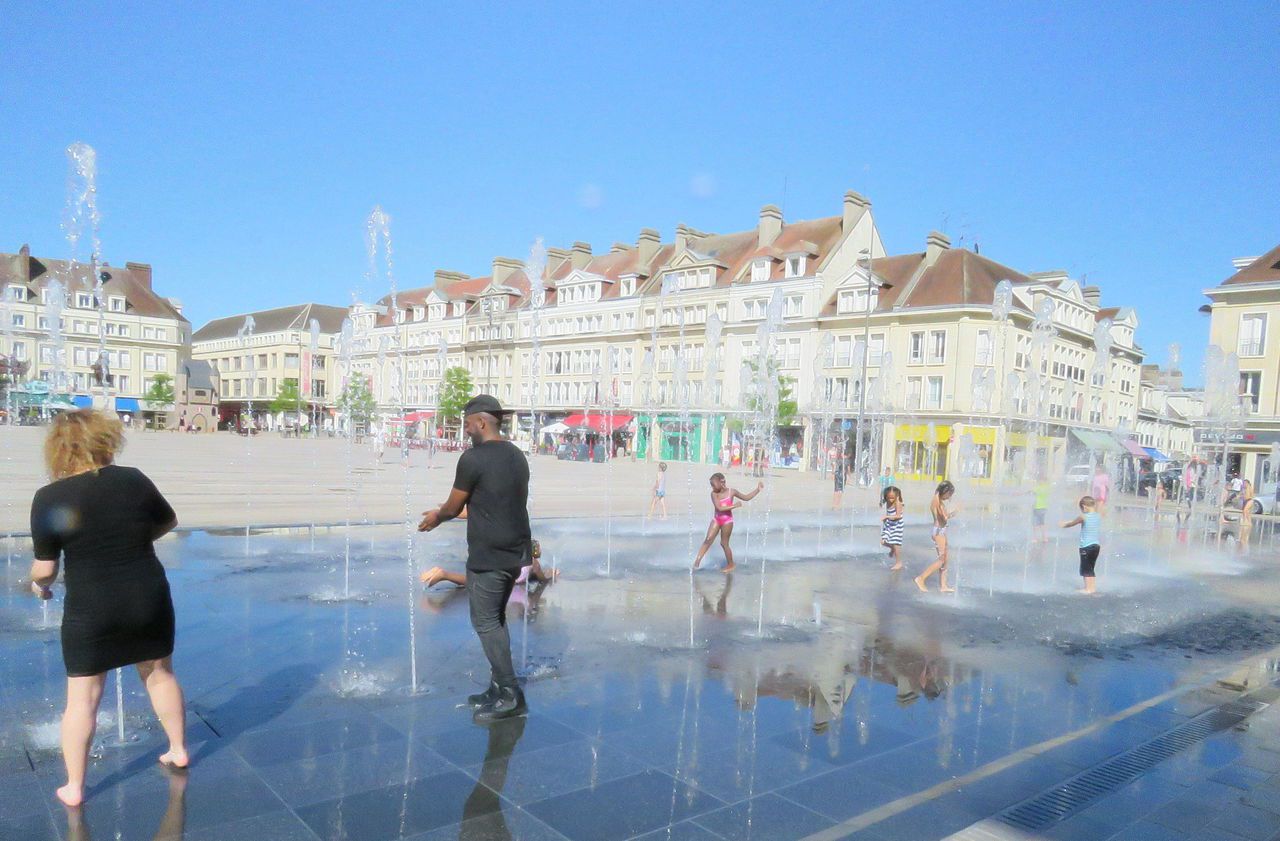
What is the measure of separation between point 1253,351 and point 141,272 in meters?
91.5

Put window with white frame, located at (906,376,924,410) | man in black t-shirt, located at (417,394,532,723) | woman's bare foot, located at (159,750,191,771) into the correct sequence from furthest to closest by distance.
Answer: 1. window with white frame, located at (906,376,924,410)
2. man in black t-shirt, located at (417,394,532,723)
3. woman's bare foot, located at (159,750,191,771)

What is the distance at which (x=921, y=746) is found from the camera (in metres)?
4.93

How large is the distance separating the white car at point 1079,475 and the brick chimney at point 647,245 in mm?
32227

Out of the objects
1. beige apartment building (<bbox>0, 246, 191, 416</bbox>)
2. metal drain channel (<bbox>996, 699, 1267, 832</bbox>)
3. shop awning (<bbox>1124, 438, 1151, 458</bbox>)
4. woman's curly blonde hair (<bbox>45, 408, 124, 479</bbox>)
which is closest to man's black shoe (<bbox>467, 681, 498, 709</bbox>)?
woman's curly blonde hair (<bbox>45, 408, 124, 479</bbox>)

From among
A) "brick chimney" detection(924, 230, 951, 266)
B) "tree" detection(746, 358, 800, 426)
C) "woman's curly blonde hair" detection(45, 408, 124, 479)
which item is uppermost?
"brick chimney" detection(924, 230, 951, 266)

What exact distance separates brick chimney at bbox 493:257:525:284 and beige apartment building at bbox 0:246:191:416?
115ft

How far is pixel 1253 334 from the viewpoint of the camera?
1678 inches

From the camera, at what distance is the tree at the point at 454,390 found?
6776cm

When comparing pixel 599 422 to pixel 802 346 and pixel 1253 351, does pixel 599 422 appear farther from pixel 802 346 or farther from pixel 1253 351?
pixel 1253 351

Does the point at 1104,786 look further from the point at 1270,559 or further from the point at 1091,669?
the point at 1270,559

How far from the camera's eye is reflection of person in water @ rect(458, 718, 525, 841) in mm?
3592

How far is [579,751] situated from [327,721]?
4.96 ft

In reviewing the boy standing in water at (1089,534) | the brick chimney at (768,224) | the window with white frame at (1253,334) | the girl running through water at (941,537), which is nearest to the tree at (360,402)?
the brick chimney at (768,224)

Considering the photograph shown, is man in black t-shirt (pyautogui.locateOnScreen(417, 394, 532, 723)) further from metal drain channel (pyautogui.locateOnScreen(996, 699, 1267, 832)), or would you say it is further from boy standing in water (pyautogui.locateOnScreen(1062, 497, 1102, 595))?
boy standing in water (pyautogui.locateOnScreen(1062, 497, 1102, 595))
